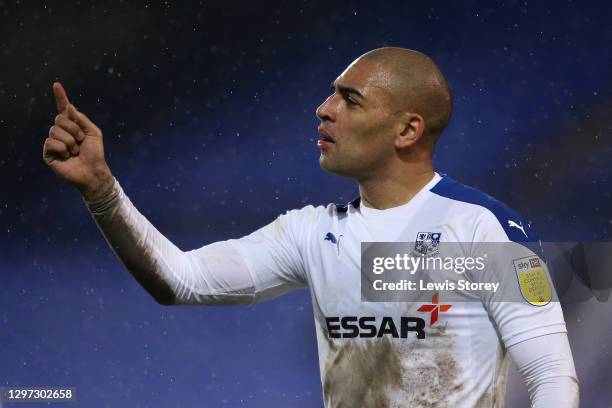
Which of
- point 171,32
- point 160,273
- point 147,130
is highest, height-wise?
point 171,32

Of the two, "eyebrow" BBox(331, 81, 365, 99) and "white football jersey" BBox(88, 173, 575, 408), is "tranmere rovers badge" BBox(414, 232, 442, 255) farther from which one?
"eyebrow" BBox(331, 81, 365, 99)

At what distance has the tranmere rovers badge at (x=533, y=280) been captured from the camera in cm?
206

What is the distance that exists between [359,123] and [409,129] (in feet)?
0.42

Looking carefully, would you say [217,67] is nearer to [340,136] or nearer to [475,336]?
[340,136]

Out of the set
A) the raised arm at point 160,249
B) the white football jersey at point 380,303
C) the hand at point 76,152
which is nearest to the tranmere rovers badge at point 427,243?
the white football jersey at point 380,303

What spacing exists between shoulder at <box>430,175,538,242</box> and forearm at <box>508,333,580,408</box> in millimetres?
243

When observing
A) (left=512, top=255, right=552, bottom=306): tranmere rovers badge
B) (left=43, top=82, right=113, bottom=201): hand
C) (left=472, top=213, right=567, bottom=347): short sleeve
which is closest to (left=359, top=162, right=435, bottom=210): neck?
(left=472, top=213, right=567, bottom=347): short sleeve

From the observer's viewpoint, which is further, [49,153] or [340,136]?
[340,136]

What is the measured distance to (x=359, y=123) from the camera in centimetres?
231

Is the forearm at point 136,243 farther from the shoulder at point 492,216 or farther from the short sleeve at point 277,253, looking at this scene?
the shoulder at point 492,216

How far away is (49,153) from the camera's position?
1862mm

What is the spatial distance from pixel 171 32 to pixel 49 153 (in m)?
2.43

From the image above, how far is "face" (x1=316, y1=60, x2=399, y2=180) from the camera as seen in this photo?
2.31 m

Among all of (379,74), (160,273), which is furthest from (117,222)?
(379,74)
